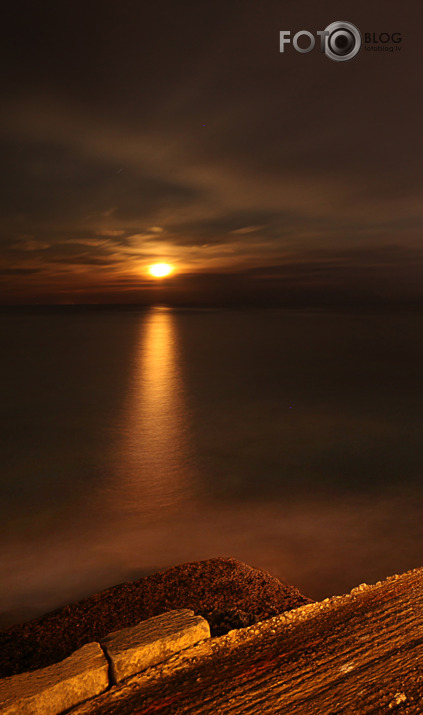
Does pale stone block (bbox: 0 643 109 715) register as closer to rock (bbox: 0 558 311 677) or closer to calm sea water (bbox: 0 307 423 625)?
rock (bbox: 0 558 311 677)

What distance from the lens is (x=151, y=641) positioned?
2.70 m

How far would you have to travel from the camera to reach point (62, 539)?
688 cm

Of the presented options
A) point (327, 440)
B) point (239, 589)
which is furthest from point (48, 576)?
point (327, 440)

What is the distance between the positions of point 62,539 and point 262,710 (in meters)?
5.29

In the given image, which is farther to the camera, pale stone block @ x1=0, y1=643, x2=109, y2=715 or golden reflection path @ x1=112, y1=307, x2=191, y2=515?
golden reflection path @ x1=112, y1=307, x2=191, y2=515

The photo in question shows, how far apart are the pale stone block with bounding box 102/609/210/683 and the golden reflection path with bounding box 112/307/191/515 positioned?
→ 4.98m

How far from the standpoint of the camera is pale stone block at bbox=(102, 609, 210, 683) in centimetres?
260

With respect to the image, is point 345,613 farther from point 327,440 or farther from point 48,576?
point 327,440

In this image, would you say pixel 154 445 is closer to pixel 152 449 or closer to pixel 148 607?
pixel 152 449

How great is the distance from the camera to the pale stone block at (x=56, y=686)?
2371 millimetres

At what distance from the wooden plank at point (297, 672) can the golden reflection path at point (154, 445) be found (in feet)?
16.9

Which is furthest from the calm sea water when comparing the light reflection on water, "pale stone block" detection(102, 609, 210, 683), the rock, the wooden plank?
"pale stone block" detection(102, 609, 210, 683)

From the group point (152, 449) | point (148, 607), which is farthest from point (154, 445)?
point (148, 607)

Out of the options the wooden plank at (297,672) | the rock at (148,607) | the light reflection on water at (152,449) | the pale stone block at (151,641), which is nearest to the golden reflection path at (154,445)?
the light reflection on water at (152,449)
